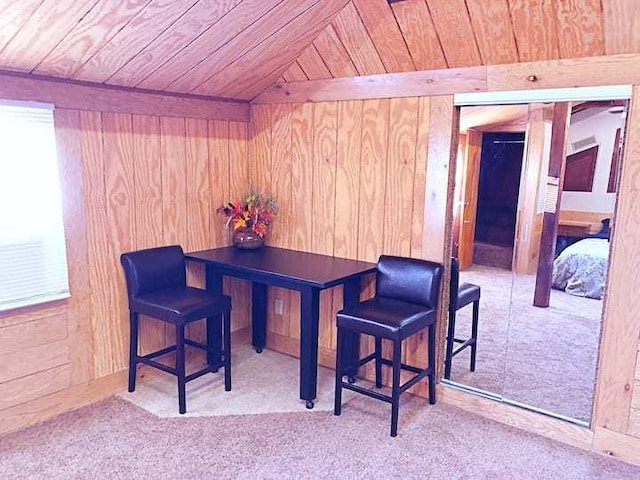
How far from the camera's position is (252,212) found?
11.5ft

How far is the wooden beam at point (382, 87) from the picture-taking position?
2709 mm

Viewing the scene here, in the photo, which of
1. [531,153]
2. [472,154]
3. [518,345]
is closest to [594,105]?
[531,153]

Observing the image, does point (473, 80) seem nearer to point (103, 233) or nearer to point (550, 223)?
point (550, 223)

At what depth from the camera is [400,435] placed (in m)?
2.67

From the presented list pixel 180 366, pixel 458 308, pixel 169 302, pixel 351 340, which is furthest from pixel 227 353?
pixel 458 308

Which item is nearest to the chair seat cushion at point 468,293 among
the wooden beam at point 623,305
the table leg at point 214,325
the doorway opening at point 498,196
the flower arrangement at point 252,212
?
the doorway opening at point 498,196

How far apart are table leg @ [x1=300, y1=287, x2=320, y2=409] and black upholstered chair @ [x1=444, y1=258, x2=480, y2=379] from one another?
2.69 ft

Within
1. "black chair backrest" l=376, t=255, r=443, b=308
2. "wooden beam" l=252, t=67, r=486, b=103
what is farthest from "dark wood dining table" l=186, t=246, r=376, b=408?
"wooden beam" l=252, t=67, r=486, b=103

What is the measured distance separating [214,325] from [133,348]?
544 mm

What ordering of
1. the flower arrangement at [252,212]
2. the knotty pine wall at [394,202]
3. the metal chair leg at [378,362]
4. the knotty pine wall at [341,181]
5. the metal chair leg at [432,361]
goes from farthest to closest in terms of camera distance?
the flower arrangement at [252,212], the metal chair leg at [378,362], the knotty pine wall at [341,181], the metal chair leg at [432,361], the knotty pine wall at [394,202]

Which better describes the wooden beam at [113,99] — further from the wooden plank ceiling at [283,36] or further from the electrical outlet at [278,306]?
the electrical outlet at [278,306]

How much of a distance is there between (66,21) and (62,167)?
83 centimetres

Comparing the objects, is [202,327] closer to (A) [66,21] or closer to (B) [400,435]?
(B) [400,435]

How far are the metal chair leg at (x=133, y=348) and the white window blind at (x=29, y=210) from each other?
435 millimetres
